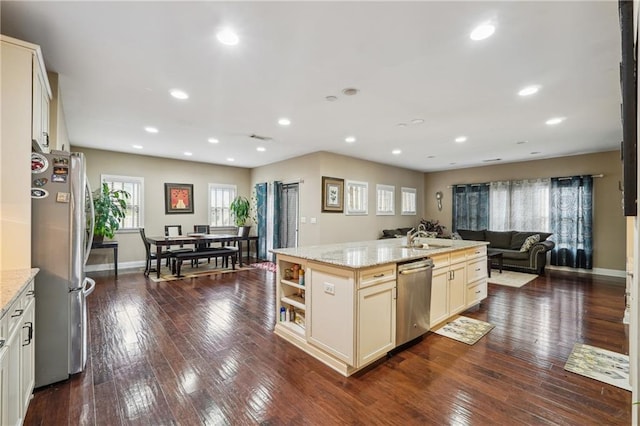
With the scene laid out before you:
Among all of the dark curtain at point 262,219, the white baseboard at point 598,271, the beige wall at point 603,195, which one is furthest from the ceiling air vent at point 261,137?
the white baseboard at point 598,271

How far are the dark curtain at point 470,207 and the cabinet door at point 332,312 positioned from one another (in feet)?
22.6

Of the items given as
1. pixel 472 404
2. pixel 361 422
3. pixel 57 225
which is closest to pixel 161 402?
pixel 361 422

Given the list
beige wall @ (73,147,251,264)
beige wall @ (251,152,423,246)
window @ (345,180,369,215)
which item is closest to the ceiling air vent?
beige wall @ (251,152,423,246)

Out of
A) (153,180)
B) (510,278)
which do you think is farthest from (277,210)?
(510,278)

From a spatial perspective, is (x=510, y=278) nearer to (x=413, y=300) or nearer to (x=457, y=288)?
(x=457, y=288)

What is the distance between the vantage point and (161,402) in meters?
1.97

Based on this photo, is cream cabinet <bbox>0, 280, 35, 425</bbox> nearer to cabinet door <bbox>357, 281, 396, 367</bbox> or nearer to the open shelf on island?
the open shelf on island

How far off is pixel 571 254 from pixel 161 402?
26.9ft

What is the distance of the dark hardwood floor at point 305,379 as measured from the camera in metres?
1.85

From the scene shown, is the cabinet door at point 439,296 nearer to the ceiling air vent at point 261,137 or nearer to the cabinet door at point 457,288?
the cabinet door at point 457,288

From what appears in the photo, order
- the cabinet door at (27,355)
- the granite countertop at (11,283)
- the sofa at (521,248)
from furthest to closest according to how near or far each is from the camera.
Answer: the sofa at (521,248) < the cabinet door at (27,355) < the granite countertop at (11,283)

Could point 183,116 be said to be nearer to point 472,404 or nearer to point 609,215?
point 472,404

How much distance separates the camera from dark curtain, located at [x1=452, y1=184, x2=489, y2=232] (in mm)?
7758

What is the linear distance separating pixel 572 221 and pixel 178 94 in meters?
8.18
